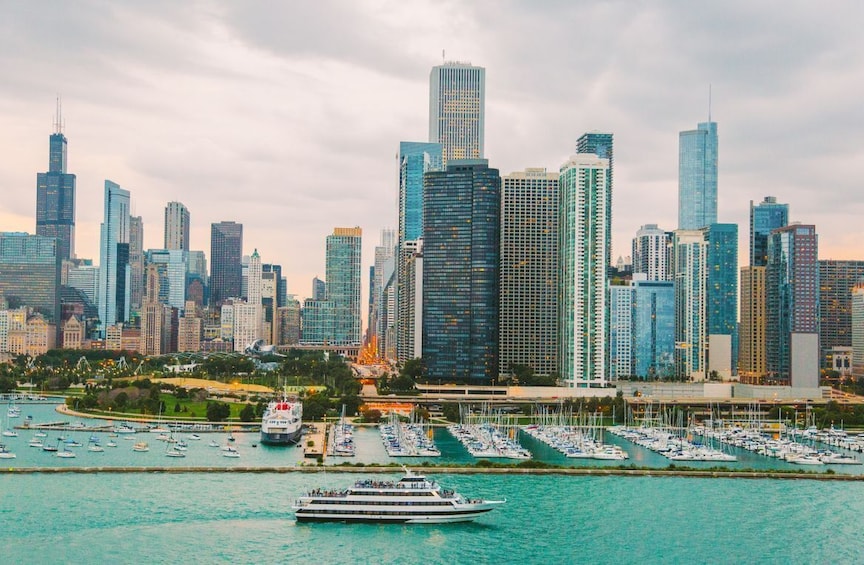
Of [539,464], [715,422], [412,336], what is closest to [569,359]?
[715,422]

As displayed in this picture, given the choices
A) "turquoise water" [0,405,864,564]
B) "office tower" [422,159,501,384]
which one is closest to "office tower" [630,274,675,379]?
"office tower" [422,159,501,384]

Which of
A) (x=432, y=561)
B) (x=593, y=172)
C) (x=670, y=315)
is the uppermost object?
(x=593, y=172)

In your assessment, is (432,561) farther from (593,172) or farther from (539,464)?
(593,172)

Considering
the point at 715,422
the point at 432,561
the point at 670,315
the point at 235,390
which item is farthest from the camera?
the point at 670,315

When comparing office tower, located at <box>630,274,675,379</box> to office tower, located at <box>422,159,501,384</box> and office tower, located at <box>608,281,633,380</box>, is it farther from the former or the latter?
office tower, located at <box>422,159,501,384</box>

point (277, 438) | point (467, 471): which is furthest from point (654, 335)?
point (467, 471)
